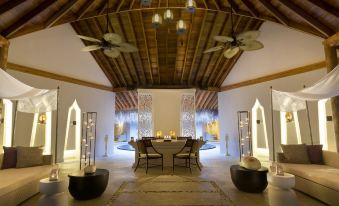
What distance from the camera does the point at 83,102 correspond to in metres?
8.29

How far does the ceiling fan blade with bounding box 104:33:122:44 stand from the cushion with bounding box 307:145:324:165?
4.80 meters

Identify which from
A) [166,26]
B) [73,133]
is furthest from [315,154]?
[73,133]

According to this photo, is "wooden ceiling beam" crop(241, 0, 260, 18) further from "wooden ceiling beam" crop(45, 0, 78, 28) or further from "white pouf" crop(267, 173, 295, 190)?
"white pouf" crop(267, 173, 295, 190)

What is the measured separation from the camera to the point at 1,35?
201 inches

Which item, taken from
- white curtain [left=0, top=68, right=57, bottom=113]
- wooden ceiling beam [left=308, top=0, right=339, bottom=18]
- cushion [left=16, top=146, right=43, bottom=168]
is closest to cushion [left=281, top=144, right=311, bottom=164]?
wooden ceiling beam [left=308, top=0, right=339, bottom=18]

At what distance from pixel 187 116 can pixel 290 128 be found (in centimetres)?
428

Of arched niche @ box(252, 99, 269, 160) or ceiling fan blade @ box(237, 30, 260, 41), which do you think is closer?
ceiling fan blade @ box(237, 30, 260, 41)

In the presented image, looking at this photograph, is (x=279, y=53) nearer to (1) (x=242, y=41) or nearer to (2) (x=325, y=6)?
(2) (x=325, y=6)

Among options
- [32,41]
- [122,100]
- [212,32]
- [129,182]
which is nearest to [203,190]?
[129,182]

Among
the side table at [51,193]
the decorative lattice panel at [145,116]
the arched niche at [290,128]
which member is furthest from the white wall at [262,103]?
the side table at [51,193]

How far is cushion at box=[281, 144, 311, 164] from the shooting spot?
15.3ft

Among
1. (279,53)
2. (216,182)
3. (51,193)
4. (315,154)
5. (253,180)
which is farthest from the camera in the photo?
(279,53)

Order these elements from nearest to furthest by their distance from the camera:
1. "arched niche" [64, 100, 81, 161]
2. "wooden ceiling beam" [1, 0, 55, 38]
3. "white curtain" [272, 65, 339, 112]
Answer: "white curtain" [272, 65, 339, 112] → "wooden ceiling beam" [1, 0, 55, 38] → "arched niche" [64, 100, 81, 161]

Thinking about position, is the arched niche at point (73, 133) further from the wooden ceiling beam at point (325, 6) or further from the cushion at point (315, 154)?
the wooden ceiling beam at point (325, 6)
